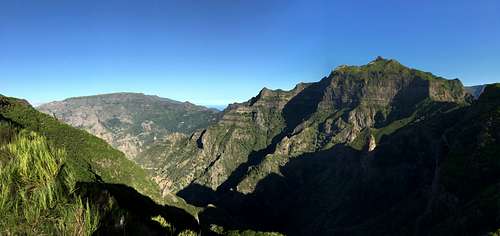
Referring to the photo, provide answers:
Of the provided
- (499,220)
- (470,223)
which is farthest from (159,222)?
(470,223)

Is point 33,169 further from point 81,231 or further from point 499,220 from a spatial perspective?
point 499,220

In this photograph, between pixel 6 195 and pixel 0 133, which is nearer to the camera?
pixel 6 195

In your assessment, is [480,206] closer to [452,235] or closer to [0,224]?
[452,235]

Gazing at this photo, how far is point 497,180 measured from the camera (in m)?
190

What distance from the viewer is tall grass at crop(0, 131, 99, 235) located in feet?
48.8

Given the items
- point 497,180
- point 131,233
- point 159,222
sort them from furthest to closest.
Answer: point 497,180 < point 159,222 < point 131,233

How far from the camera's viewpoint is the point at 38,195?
1579 centimetres

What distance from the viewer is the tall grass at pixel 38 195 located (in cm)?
1486

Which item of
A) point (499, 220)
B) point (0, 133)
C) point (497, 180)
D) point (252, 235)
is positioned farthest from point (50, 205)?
point (497, 180)

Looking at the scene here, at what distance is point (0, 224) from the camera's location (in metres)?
14.4

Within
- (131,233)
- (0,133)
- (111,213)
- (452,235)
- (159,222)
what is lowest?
(452,235)

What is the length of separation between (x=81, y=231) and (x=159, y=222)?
145ft

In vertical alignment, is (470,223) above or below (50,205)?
below

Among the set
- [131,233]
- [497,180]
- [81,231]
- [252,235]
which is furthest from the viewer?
[497,180]
